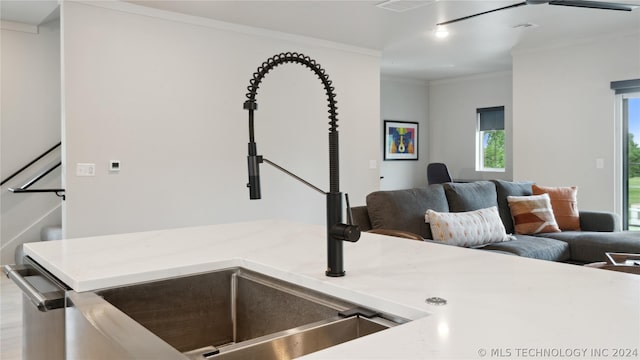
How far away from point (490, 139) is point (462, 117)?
2.12 ft

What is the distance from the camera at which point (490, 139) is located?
852 centimetres

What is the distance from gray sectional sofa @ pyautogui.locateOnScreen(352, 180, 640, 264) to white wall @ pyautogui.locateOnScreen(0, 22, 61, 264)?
371 centimetres

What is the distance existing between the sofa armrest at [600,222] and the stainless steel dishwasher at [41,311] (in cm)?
488

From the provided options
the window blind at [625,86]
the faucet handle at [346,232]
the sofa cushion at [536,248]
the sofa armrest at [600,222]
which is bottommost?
the sofa cushion at [536,248]

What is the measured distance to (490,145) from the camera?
28.0 ft

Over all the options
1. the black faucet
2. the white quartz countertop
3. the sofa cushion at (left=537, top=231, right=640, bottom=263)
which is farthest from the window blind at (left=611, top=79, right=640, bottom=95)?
the black faucet

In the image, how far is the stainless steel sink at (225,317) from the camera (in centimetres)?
96

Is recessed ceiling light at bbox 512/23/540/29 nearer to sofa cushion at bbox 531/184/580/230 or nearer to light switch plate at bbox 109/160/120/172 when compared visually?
sofa cushion at bbox 531/184/580/230

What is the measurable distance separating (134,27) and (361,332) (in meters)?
4.16

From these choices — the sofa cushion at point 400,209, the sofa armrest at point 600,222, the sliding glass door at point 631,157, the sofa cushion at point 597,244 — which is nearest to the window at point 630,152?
the sliding glass door at point 631,157

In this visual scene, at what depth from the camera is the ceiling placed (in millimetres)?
4469

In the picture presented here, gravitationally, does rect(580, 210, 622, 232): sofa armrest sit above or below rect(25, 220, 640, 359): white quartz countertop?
below

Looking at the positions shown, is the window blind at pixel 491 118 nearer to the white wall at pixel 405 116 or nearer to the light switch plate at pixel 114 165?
the white wall at pixel 405 116

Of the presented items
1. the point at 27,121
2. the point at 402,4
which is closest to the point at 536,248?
the point at 402,4
